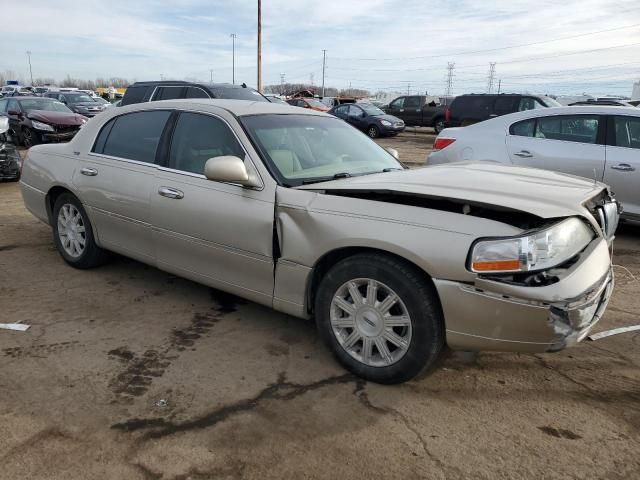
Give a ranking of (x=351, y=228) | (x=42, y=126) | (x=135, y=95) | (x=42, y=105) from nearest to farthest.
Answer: (x=351, y=228) → (x=135, y=95) → (x=42, y=126) → (x=42, y=105)

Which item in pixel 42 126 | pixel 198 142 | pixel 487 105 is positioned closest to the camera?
pixel 198 142

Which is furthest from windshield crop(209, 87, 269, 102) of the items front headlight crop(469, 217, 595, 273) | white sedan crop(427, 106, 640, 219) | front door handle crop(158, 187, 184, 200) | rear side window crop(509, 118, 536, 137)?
front headlight crop(469, 217, 595, 273)

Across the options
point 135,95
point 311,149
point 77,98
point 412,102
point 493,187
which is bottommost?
point 493,187

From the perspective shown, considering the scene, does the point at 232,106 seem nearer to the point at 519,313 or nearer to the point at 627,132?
the point at 519,313

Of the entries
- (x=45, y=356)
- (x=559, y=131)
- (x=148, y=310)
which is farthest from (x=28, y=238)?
(x=559, y=131)

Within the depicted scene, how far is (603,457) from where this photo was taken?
239cm

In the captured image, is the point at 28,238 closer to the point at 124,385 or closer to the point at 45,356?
the point at 45,356

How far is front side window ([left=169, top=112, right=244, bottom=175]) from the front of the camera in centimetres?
362

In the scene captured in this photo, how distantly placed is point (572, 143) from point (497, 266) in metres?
4.23

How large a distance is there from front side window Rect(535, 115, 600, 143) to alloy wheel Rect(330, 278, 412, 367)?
14.2 feet

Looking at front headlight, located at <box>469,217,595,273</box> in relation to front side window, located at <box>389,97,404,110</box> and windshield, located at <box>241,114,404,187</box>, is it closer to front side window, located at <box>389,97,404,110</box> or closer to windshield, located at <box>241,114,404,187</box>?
windshield, located at <box>241,114,404,187</box>

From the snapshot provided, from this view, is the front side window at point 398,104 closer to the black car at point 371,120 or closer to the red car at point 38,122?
the black car at point 371,120

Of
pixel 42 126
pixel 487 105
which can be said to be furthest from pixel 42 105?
pixel 487 105

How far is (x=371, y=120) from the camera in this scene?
22031 millimetres
